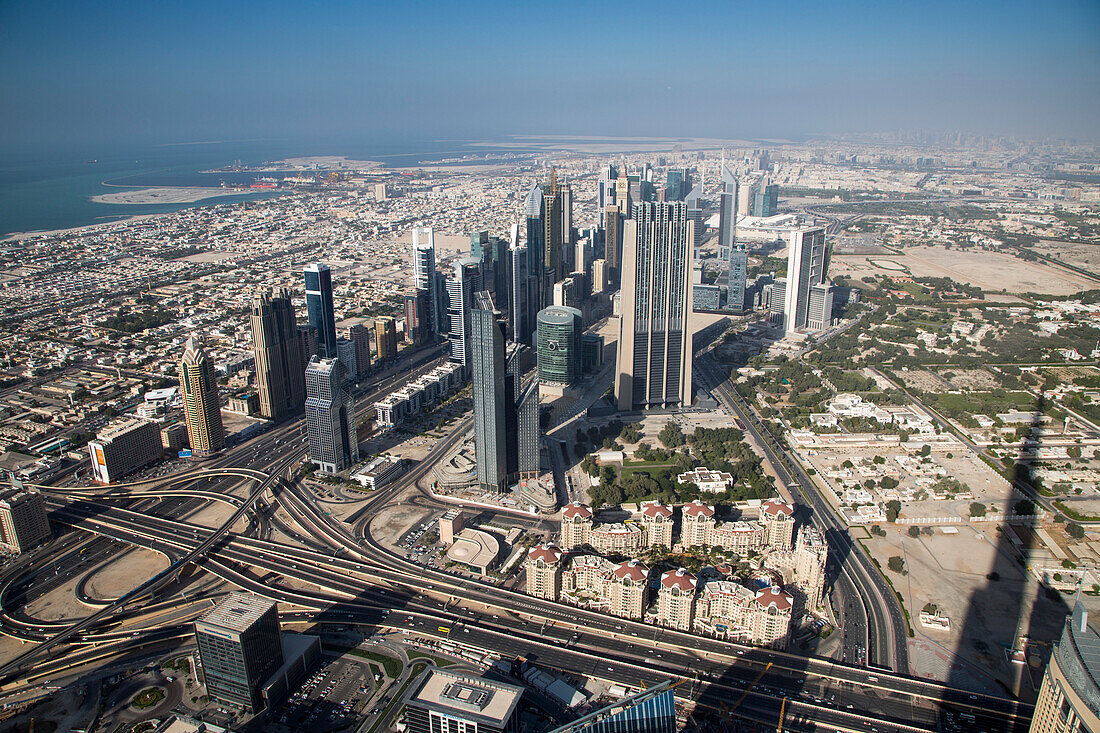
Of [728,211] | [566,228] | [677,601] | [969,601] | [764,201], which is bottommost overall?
[969,601]

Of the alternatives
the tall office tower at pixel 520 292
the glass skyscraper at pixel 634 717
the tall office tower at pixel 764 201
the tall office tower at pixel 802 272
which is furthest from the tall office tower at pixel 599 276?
the glass skyscraper at pixel 634 717

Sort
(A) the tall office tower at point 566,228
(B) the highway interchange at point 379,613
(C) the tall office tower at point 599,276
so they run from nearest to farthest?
(B) the highway interchange at point 379,613, (A) the tall office tower at point 566,228, (C) the tall office tower at point 599,276

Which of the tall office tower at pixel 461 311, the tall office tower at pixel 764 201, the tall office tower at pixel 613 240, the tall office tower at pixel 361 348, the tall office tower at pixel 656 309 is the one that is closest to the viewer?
the tall office tower at pixel 656 309

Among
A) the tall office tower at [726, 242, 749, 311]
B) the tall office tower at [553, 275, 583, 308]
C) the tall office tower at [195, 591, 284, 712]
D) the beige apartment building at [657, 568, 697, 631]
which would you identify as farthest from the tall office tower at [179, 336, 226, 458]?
the tall office tower at [726, 242, 749, 311]

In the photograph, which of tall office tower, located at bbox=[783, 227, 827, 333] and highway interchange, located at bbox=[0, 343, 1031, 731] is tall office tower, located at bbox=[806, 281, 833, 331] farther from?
highway interchange, located at bbox=[0, 343, 1031, 731]

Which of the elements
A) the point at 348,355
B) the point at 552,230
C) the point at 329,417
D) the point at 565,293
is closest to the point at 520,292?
the point at 565,293

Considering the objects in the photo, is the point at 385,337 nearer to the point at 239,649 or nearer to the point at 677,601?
the point at 239,649

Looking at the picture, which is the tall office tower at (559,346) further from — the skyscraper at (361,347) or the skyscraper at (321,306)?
the skyscraper at (321,306)

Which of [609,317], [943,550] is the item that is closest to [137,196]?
[609,317]
